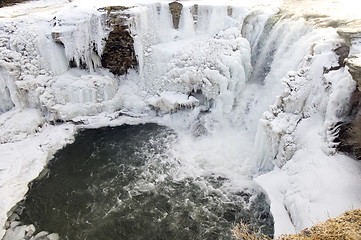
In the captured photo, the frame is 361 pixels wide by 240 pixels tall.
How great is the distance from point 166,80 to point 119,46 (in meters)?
2.47

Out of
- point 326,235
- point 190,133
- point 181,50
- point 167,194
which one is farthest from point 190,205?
point 181,50

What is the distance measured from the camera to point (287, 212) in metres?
6.66

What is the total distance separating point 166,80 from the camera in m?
12.4

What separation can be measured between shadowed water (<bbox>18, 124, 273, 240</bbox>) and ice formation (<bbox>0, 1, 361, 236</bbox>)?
618 millimetres

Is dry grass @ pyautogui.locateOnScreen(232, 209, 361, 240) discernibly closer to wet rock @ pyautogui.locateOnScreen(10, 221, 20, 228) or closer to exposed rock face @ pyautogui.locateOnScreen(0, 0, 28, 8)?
wet rock @ pyautogui.locateOnScreen(10, 221, 20, 228)

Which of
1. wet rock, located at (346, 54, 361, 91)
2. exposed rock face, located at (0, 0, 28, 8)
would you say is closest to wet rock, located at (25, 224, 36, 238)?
wet rock, located at (346, 54, 361, 91)

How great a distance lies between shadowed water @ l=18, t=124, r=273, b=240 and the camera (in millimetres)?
7781

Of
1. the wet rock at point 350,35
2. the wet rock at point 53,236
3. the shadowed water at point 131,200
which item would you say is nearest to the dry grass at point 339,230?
the shadowed water at point 131,200

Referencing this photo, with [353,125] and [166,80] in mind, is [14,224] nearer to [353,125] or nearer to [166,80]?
[166,80]

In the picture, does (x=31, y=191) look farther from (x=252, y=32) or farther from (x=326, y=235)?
(x=252, y=32)

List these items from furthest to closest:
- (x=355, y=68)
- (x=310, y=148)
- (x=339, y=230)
A: 1. (x=310, y=148)
2. (x=355, y=68)
3. (x=339, y=230)

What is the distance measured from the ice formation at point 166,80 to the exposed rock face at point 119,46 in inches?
9.3

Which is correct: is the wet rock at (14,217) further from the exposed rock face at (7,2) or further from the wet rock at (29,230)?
the exposed rock face at (7,2)

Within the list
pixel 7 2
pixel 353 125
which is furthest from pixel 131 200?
pixel 7 2
